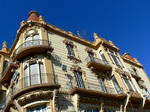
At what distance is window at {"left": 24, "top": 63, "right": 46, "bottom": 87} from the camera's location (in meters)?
12.2

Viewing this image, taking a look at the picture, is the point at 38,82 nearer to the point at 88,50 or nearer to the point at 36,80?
the point at 36,80

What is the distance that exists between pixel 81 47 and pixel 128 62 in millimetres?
10698

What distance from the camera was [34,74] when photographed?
1248 cm

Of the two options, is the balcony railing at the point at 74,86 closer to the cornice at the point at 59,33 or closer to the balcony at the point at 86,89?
the balcony at the point at 86,89

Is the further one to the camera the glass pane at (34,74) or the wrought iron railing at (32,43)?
the wrought iron railing at (32,43)

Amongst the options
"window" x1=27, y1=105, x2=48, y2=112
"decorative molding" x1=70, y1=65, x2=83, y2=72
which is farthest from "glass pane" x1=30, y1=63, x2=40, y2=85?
"decorative molding" x1=70, y1=65, x2=83, y2=72

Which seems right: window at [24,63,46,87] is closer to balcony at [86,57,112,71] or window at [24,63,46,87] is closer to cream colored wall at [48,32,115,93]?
cream colored wall at [48,32,115,93]

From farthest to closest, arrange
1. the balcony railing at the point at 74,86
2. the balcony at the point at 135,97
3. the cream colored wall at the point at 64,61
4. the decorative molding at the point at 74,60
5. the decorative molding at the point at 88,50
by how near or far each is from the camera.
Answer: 1. the decorative molding at the point at 88,50
2. the decorative molding at the point at 74,60
3. the balcony at the point at 135,97
4. the cream colored wall at the point at 64,61
5. the balcony railing at the point at 74,86

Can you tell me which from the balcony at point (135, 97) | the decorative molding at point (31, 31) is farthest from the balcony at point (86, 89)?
the decorative molding at point (31, 31)

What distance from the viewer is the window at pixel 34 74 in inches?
480

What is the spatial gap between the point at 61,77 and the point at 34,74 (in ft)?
7.09

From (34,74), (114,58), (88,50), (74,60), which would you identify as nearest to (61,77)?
(34,74)

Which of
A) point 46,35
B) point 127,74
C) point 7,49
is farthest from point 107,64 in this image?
point 7,49

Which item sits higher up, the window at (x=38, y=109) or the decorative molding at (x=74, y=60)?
the decorative molding at (x=74, y=60)
